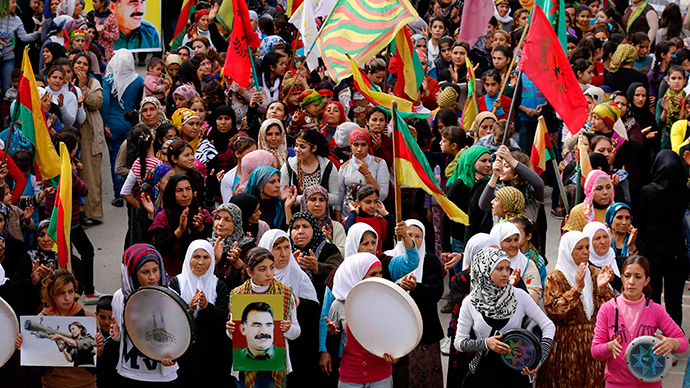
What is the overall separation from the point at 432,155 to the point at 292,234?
2.94 m

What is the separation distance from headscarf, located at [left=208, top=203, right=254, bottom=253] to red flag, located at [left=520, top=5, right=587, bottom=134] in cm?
266

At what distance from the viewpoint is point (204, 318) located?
6648mm

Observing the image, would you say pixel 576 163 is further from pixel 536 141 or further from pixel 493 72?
pixel 493 72

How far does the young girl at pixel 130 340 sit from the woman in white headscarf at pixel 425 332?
1.60 metres

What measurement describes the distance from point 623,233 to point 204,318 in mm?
3364

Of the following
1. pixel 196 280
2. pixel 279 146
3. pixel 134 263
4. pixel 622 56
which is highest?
pixel 622 56

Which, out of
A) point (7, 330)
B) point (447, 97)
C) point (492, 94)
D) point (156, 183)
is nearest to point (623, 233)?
point (447, 97)

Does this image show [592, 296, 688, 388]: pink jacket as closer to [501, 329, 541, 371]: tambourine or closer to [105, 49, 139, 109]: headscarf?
[501, 329, 541, 371]: tambourine

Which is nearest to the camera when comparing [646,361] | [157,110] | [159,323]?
[159,323]

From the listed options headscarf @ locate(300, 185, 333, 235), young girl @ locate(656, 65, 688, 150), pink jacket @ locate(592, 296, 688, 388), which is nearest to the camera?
pink jacket @ locate(592, 296, 688, 388)

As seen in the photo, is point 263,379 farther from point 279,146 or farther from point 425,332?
point 279,146

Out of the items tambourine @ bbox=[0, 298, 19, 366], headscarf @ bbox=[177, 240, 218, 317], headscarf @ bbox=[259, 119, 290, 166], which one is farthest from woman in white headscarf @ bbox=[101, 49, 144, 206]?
tambourine @ bbox=[0, 298, 19, 366]

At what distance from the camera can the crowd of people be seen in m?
6.50

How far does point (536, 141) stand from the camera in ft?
30.6
